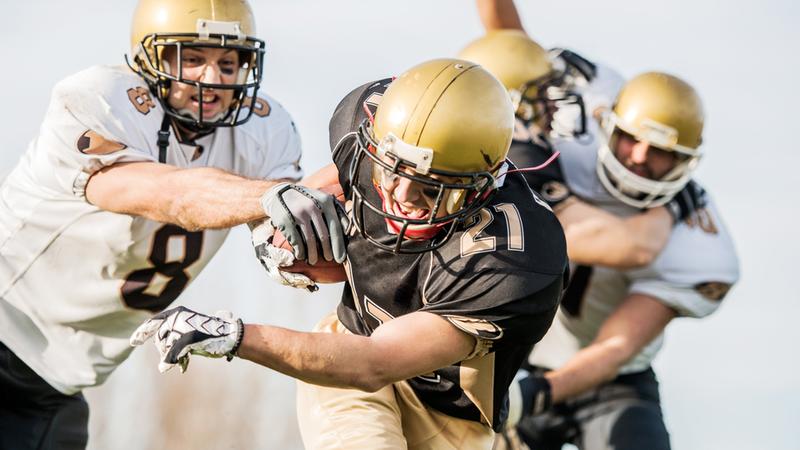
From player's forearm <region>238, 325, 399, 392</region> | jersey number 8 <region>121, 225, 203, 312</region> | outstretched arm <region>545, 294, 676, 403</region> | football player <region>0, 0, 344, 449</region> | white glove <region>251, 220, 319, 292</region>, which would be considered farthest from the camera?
outstretched arm <region>545, 294, 676, 403</region>

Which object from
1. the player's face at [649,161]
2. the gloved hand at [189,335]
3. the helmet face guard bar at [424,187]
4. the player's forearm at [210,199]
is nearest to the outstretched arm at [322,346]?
the gloved hand at [189,335]

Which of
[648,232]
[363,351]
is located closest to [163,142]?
[363,351]

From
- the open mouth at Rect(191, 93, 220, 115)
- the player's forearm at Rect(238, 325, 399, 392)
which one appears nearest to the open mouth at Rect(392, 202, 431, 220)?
the player's forearm at Rect(238, 325, 399, 392)

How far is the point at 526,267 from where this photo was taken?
3533 millimetres

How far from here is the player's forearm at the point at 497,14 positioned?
22.1 ft

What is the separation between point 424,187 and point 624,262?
2.59m

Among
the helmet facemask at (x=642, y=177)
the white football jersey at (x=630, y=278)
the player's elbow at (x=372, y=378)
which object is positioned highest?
the player's elbow at (x=372, y=378)

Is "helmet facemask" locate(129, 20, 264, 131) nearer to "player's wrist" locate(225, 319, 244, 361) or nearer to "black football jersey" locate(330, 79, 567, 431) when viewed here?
"black football jersey" locate(330, 79, 567, 431)

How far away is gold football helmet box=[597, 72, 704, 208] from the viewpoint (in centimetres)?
593

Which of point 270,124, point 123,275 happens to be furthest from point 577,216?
point 123,275

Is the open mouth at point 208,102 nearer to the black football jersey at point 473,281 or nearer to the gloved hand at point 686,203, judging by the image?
the black football jersey at point 473,281

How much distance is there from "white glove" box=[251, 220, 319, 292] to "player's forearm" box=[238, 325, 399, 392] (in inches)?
16.2

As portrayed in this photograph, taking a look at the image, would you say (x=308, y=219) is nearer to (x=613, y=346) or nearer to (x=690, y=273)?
(x=613, y=346)

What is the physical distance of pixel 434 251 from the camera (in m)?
3.67
